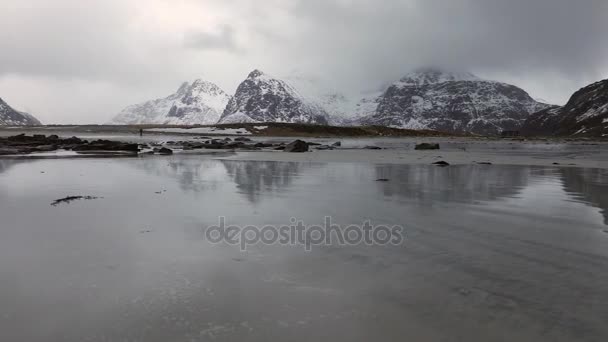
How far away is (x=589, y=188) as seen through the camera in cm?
1401

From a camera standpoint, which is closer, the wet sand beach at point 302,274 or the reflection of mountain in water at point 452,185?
the wet sand beach at point 302,274

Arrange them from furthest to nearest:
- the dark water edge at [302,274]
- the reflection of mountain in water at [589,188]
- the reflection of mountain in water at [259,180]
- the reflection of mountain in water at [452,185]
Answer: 1. the reflection of mountain in water at [259,180]
2. the reflection of mountain in water at [452,185]
3. the reflection of mountain in water at [589,188]
4. the dark water edge at [302,274]

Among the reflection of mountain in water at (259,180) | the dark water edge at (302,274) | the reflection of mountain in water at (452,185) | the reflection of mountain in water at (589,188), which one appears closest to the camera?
the dark water edge at (302,274)

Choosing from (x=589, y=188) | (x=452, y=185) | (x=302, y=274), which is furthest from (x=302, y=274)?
(x=589, y=188)

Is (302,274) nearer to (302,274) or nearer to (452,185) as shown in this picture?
(302,274)

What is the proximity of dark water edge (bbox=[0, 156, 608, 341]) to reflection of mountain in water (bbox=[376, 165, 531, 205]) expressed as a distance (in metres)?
1.01

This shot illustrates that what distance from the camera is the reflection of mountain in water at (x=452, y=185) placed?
12.1m

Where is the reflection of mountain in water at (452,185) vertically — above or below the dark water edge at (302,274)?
above

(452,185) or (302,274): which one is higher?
(452,185)

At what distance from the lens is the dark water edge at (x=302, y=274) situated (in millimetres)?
4168

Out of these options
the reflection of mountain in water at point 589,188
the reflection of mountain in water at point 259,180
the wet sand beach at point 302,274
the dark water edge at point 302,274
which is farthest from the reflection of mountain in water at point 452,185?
the reflection of mountain in water at point 259,180

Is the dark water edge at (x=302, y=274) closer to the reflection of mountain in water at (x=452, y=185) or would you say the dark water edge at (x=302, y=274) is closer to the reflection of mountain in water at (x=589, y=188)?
the reflection of mountain in water at (x=589, y=188)

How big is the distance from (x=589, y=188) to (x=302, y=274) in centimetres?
1267

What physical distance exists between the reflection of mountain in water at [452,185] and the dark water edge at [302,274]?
1006 mm
